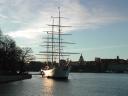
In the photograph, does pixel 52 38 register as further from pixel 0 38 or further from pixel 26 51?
pixel 0 38

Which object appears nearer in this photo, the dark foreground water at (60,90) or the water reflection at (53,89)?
the dark foreground water at (60,90)

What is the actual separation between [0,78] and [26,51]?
6028cm

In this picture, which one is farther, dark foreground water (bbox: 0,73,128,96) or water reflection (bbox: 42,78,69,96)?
water reflection (bbox: 42,78,69,96)

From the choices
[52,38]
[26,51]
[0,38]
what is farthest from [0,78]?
[52,38]

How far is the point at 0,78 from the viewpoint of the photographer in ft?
398

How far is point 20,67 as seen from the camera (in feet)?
544

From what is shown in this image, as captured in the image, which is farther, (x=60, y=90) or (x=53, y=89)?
(x=53, y=89)

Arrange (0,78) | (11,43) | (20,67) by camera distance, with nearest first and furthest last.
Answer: (0,78) → (11,43) → (20,67)

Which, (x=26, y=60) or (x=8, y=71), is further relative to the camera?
(x=26, y=60)

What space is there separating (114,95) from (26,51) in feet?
351

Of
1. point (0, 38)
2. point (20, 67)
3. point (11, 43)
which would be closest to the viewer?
point (0, 38)

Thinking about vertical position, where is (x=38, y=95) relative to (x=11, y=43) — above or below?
below

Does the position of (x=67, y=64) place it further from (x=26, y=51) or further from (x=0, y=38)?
(x=0, y=38)

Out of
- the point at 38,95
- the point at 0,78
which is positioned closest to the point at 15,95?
the point at 38,95
